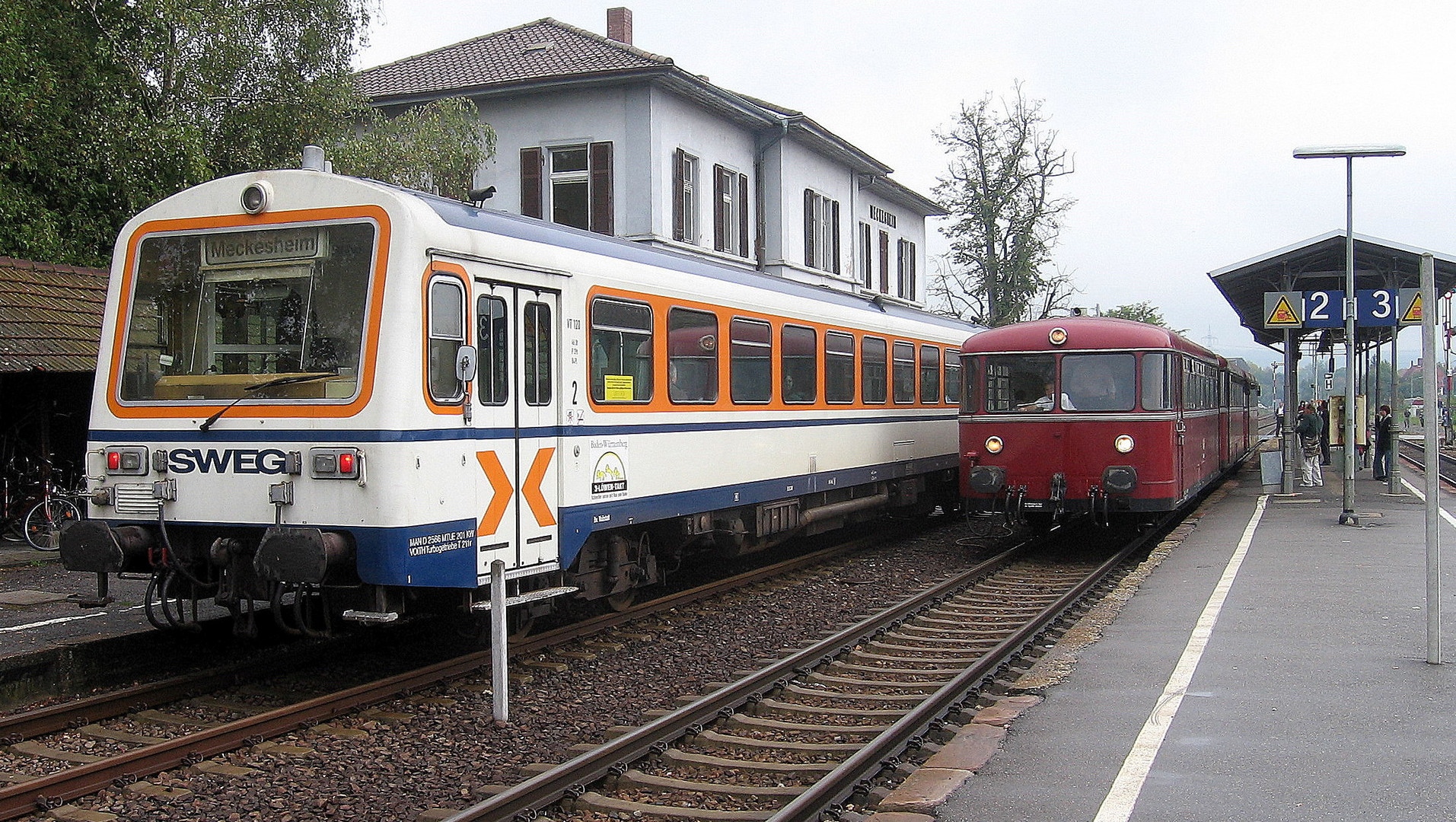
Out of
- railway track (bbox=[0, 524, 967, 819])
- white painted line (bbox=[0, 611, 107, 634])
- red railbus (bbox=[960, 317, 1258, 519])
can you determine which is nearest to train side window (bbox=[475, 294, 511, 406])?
railway track (bbox=[0, 524, 967, 819])

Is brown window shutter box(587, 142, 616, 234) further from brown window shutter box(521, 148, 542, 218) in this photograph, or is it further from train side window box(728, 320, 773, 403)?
train side window box(728, 320, 773, 403)

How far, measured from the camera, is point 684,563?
551 inches

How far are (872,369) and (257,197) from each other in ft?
28.9

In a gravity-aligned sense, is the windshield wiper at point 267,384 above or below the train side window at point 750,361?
below

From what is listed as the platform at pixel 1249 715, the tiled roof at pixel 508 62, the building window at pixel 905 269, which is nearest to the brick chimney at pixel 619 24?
the tiled roof at pixel 508 62

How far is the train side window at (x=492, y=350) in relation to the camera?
808cm

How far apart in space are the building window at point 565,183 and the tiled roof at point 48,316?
8.17 meters

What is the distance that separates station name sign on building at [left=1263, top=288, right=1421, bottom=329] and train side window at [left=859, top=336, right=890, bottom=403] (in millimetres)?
7825

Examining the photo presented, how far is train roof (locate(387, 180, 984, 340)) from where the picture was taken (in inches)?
321

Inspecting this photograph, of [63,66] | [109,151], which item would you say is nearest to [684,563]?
[109,151]

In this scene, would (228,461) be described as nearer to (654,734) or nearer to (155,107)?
(654,734)

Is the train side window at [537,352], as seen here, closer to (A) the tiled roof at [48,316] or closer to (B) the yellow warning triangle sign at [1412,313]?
(A) the tiled roof at [48,316]

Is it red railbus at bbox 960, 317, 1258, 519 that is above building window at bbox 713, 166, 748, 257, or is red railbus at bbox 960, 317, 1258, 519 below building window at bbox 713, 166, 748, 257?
below

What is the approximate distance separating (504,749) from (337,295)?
2.95m
